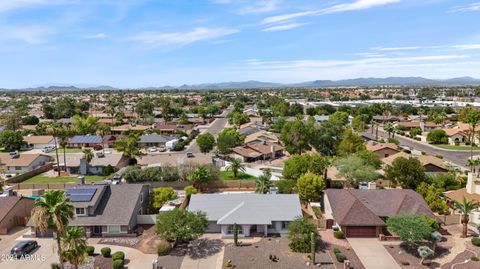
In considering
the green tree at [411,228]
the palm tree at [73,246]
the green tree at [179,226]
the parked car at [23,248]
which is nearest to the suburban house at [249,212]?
the green tree at [179,226]

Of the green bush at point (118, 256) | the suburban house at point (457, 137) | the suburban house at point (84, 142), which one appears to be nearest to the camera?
the green bush at point (118, 256)

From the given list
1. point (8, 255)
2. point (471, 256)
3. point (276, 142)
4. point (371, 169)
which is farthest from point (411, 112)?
point (8, 255)

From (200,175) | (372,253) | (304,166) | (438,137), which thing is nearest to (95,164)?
(200,175)

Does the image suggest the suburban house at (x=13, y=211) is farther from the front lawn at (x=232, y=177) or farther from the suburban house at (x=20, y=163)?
the suburban house at (x=20, y=163)

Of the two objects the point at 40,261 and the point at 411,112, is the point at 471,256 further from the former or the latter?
the point at 411,112

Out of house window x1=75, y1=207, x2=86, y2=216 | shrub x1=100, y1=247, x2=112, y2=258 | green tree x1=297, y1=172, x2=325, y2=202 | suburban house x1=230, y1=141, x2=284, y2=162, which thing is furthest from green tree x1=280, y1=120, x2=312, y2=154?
shrub x1=100, y1=247, x2=112, y2=258

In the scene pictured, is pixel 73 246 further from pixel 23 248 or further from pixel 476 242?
pixel 476 242

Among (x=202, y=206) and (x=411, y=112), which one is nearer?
(x=202, y=206)
